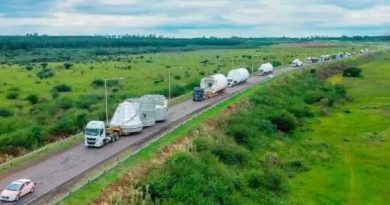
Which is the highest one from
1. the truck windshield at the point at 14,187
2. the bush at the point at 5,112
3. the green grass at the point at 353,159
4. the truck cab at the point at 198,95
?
the truck cab at the point at 198,95

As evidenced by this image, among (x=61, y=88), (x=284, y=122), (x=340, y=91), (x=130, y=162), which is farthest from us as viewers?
(x=340, y=91)

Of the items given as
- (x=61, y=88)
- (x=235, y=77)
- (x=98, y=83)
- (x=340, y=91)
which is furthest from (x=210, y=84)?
(x=340, y=91)

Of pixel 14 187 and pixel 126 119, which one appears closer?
pixel 14 187

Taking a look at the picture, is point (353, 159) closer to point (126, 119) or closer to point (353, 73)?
point (126, 119)

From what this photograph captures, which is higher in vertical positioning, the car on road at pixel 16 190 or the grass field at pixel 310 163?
the car on road at pixel 16 190

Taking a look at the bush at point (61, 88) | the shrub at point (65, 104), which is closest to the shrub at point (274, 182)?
the shrub at point (65, 104)

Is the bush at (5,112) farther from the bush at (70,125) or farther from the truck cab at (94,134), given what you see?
the truck cab at (94,134)

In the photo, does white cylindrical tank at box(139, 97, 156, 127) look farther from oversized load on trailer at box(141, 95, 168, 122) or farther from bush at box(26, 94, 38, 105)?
bush at box(26, 94, 38, 105)

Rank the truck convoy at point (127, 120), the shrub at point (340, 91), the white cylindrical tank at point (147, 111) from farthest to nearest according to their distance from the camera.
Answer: the shrub at point (340, 91), the white cylindrical tank at point (147, 111), the truck convoy at point (127, 120)
